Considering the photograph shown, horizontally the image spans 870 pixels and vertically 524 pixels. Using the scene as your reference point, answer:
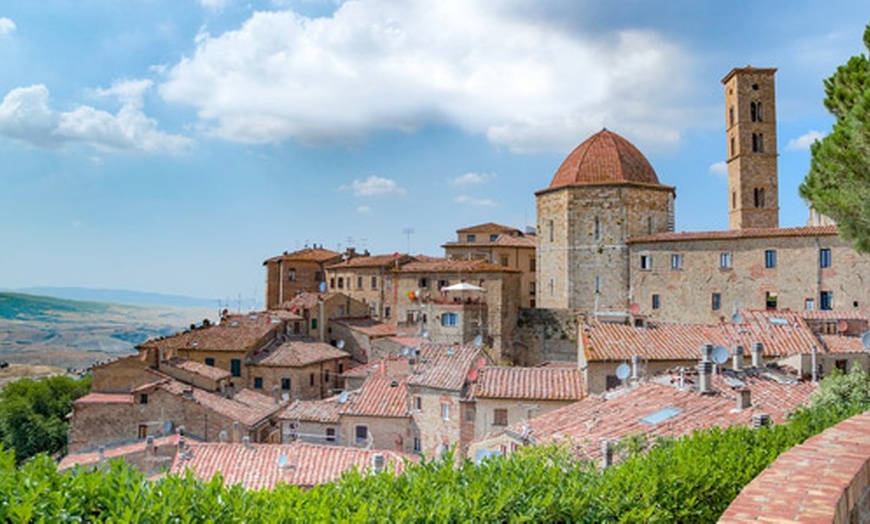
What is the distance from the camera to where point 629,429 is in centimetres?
1559

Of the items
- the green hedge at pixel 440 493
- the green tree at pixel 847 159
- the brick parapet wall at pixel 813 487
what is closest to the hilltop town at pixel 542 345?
the green tree at pixel 847 159

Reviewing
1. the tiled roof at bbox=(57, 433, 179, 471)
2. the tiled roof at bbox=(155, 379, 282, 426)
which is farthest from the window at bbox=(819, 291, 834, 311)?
the tiled roof at bbox=(57, 433, 179, 471)

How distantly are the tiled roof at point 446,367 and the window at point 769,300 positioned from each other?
60.4 ft

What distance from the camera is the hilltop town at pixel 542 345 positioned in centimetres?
2083

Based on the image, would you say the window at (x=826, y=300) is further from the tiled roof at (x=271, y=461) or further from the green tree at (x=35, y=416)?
the green tree at (x=35, y=416)

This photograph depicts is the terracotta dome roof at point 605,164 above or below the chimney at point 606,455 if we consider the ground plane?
above

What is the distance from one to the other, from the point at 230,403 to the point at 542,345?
2079cm

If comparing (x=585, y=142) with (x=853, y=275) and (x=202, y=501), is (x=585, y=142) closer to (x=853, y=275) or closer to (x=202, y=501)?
(x=853, y=275)

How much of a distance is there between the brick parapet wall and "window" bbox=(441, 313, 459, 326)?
1502 inches

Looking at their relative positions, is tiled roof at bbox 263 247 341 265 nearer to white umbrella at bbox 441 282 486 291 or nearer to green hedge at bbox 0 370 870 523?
white umbrella at bbox 441 282 486 291

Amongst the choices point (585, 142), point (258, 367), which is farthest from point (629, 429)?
point (585, 142)

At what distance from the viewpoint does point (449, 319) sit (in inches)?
1775

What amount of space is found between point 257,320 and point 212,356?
5715mm

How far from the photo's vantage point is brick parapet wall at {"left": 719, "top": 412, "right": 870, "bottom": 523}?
4.81 meters
